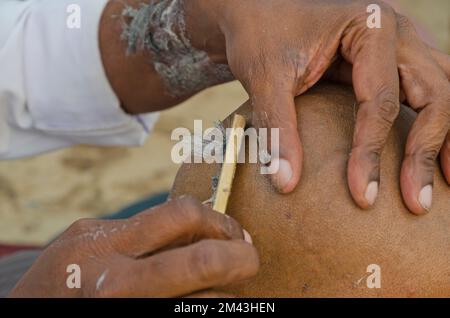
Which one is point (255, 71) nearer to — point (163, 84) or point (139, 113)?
point (163, 84)

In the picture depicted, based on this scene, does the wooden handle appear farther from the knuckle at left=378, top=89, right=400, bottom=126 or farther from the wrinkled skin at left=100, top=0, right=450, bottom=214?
the knuckle at left=378, top=89, right=400, bottom=126

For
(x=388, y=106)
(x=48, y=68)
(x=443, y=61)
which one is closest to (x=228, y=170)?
(x=388, y=106)

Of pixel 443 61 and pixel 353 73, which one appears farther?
pixel 443 61

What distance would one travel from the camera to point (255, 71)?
4.26 feet

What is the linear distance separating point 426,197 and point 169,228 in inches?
17.5

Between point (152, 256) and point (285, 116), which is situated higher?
point (285, 116)

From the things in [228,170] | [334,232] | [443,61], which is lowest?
[334,232]

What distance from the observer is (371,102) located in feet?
4.03

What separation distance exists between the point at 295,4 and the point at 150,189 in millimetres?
2078

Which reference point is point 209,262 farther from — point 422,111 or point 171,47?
point 171,47

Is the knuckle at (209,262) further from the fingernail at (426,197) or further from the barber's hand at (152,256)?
the fingernail at (426,197)
